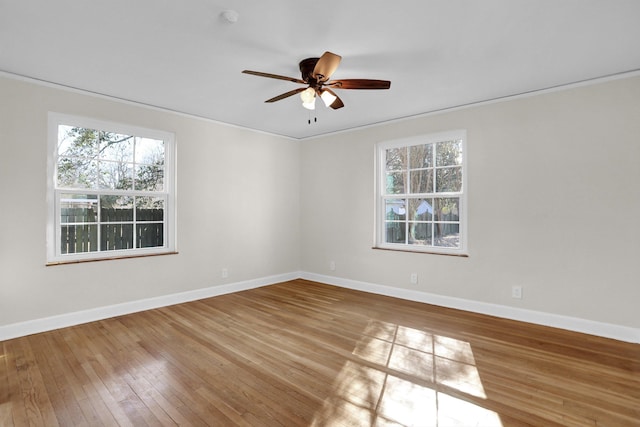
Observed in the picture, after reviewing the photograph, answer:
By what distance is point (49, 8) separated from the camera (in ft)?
6.93

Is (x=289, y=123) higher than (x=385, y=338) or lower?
higher

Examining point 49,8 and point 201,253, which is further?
point 201,253

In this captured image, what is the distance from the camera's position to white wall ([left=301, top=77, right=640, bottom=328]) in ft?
10.2

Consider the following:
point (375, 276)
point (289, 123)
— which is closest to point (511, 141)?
point (375, 276)

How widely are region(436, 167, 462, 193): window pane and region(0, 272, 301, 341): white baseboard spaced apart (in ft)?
10.1

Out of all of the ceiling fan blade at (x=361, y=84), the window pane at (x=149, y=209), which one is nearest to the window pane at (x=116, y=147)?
the window pane at (x=149, y=209)

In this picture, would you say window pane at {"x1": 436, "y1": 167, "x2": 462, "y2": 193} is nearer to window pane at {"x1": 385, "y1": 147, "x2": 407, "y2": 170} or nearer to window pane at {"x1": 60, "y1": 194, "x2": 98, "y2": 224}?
window pane at {"x1": 385, "y1": 147, "x2": 407, "y2": 170}

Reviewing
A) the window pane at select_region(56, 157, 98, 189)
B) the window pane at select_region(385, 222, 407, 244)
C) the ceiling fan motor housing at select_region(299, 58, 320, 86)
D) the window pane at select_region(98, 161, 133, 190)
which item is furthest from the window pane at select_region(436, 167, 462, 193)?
the window pane at select_region(56, 157, 98, 189)

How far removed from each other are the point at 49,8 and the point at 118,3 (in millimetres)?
479

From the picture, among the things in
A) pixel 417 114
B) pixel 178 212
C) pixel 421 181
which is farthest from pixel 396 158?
pixel 178 212

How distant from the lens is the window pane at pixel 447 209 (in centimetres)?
418

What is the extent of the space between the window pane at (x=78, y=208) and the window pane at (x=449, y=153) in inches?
165

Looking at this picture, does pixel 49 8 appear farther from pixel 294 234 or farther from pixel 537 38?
pixel 294 234

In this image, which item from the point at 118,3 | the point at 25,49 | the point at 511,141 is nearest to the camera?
the point at 118,3
